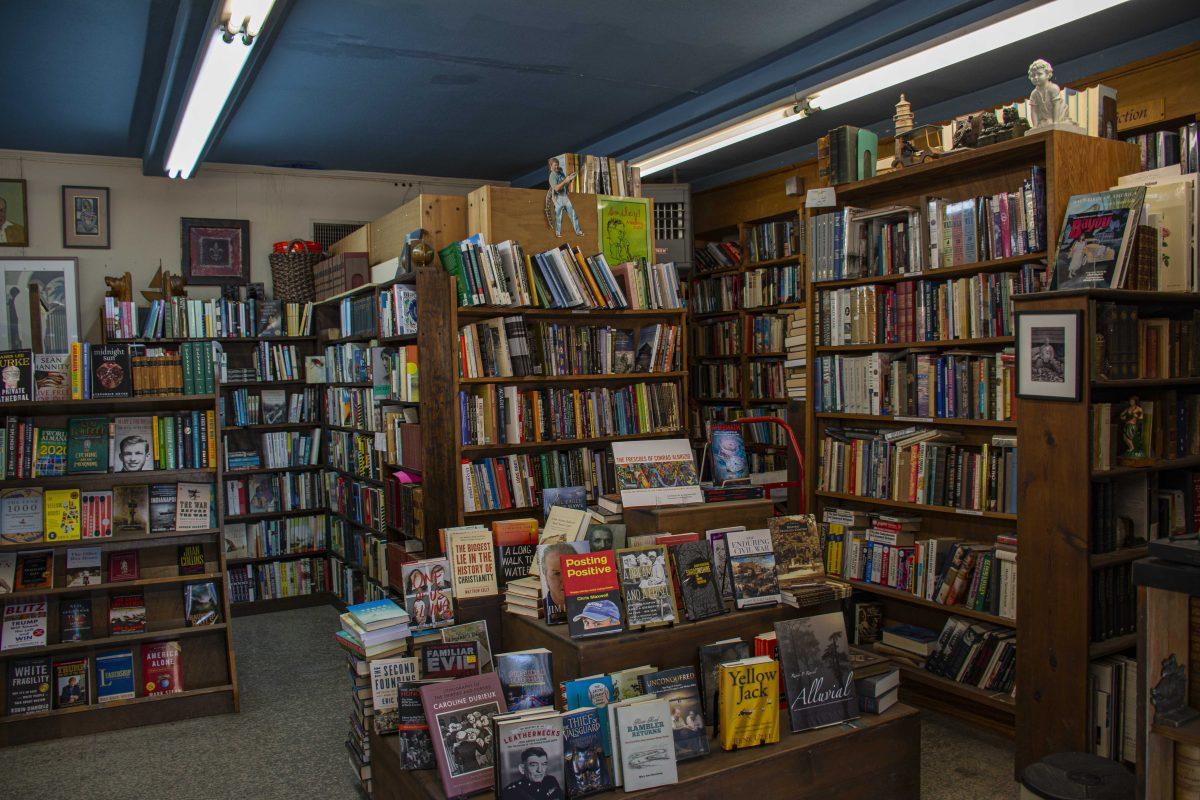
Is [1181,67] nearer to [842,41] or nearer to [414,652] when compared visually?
[842,41]

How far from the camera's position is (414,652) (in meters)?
2.89

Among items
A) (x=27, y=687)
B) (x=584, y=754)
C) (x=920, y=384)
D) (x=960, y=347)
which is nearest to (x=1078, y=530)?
(x=920, y=384)

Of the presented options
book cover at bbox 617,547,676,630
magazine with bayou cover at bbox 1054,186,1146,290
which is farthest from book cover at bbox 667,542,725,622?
magazine with bayou cover at bbox 1054,186,1146,290

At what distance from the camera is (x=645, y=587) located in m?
2.66

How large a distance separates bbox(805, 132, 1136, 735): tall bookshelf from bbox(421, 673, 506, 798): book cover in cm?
205

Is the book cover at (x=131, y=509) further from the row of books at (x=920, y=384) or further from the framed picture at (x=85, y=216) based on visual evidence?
the row of books at (x=920, y=384)

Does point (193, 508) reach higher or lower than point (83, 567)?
higher

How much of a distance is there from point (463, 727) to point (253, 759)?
1839mm

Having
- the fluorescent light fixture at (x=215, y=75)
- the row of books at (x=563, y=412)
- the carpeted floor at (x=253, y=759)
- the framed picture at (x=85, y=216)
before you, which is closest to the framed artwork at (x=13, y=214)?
the framed picture at (x=85, y=216)

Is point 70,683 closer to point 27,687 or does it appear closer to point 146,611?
point 27,687

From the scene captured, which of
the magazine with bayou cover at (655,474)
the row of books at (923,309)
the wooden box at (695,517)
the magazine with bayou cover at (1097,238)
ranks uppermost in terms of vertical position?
the magazine with bayou cover at (1097,238)

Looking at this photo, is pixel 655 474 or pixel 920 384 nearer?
pixel 655 474

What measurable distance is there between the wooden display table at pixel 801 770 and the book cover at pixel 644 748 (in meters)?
0.03

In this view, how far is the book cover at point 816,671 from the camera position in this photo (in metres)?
2.59
